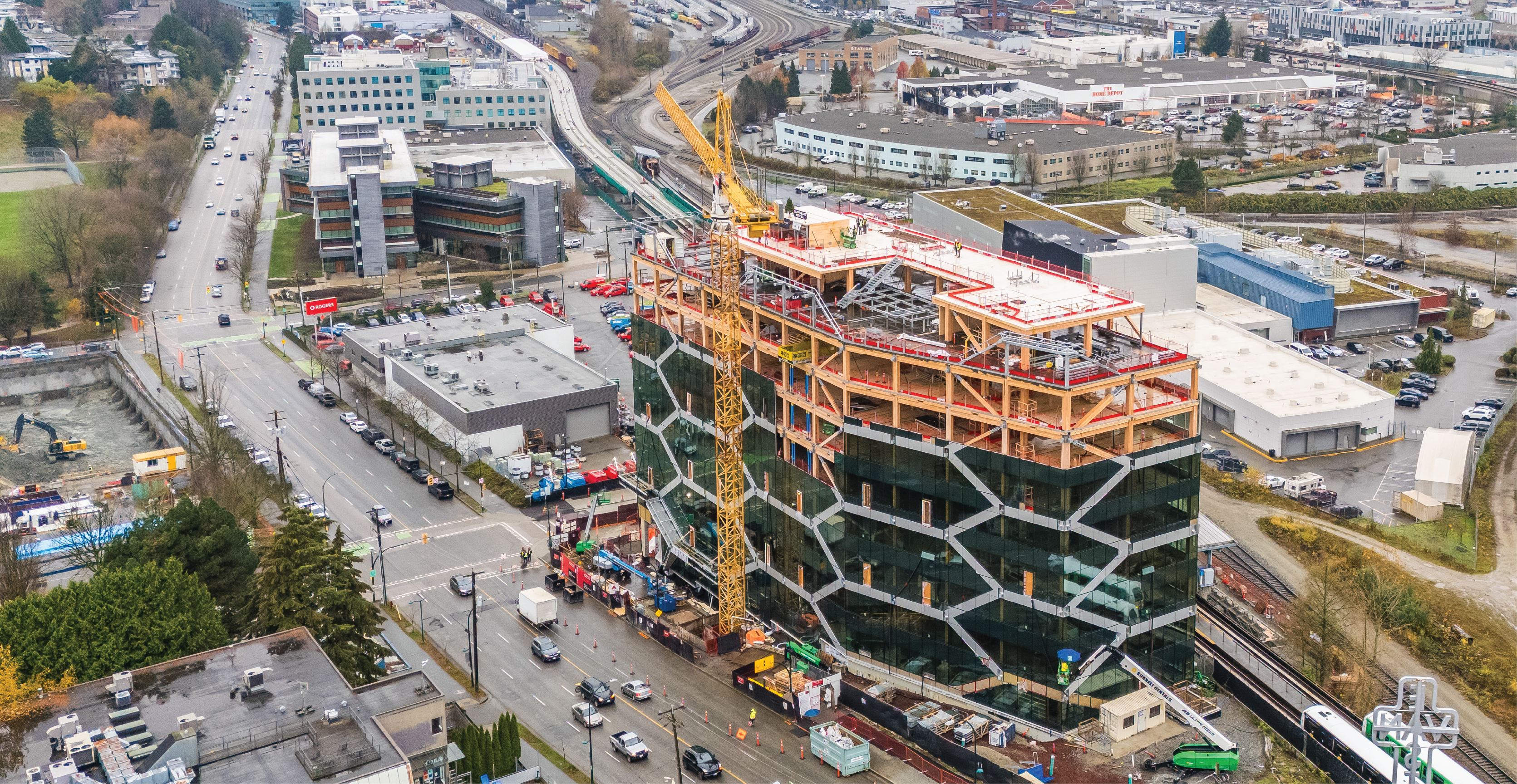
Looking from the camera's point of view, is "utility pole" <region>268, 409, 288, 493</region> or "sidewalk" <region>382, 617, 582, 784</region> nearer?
"sidewalk" <region>382, 617, 582, 784</region>

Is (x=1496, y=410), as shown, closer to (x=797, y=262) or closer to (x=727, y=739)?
(x=797, y=262)

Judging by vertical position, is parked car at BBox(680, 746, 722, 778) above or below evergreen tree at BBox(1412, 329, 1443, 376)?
below

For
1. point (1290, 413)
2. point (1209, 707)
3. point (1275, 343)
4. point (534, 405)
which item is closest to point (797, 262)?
point (1209, 707)

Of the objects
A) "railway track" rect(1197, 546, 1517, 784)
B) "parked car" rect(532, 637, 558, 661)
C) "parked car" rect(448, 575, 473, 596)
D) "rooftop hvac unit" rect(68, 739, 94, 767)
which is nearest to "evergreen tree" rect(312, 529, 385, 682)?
"parked car" rect(532, 637, 558, 661)

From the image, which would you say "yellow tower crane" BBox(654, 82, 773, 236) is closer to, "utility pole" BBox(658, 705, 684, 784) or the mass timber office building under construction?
the mass timber office building under construction

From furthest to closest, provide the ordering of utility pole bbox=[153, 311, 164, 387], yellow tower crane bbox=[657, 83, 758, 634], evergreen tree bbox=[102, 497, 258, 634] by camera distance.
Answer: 1. utility pole bbox=[153, 311, 164, 387]
2. yellow tower crane bbox=[657, 83, 758, 634]
3. evergreen tree bbox=[102, 497, 258, 634]

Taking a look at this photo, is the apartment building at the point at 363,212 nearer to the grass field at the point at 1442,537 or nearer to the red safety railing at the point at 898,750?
the red safety railing at the point at 898,750
